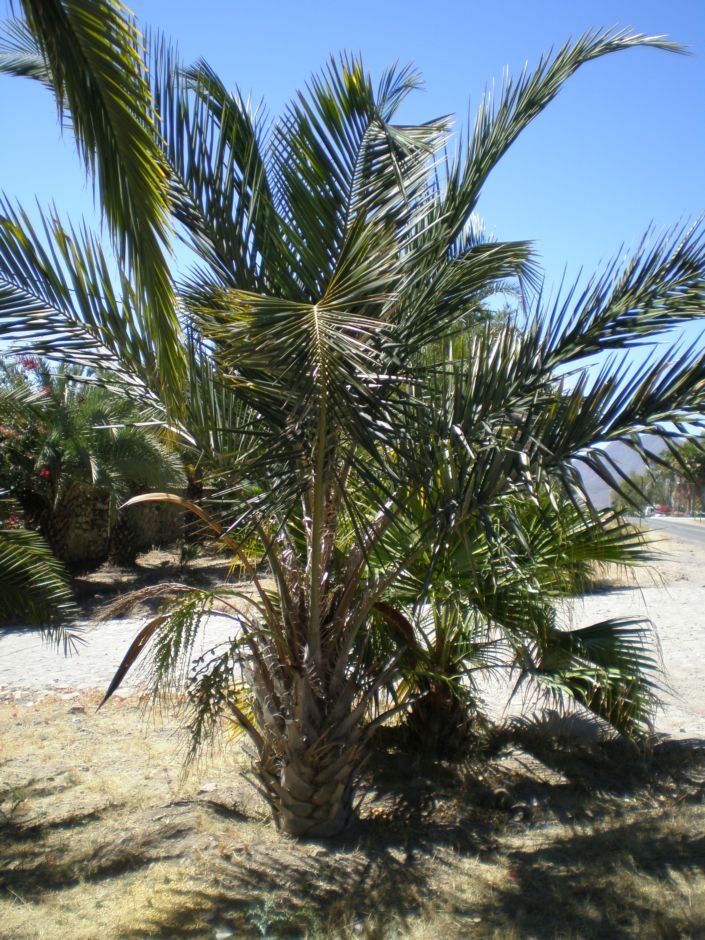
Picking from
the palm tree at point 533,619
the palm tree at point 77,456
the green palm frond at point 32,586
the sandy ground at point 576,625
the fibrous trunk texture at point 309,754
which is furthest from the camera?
the palm tree at point 77,456

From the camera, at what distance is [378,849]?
14.9 ft

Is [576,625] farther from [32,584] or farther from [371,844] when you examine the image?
[32,584]

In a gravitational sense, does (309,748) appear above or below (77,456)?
below

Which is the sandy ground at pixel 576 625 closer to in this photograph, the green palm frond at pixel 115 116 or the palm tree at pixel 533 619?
the palm tree at pixel 533 619

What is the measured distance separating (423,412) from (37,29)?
2.02m

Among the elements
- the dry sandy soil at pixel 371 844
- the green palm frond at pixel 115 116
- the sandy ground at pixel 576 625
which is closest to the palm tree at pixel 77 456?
the sandy ground at pixel 576 625

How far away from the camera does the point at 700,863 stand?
4.06 m

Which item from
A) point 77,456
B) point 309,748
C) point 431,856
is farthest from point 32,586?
point 77,456

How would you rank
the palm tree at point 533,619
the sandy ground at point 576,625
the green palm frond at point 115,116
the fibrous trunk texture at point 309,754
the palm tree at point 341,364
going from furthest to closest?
the sandy ground at point 576,625, the palm tree at point 533,619, the fibrous trunk texture at point 309,754, the palm tree at point 341,364, the green palm frond at point 115,116

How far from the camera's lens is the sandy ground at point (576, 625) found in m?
7.07

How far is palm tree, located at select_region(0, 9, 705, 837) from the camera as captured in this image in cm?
358

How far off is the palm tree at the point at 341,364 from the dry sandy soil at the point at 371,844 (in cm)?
50

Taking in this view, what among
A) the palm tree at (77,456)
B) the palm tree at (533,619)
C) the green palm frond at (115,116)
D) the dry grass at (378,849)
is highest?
A: the green palm frond at (115,116)

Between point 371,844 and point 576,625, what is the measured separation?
6464 mm
